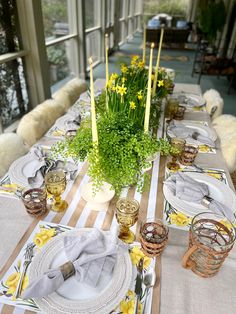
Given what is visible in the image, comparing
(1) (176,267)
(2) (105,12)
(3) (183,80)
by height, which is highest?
(2) (105,12)

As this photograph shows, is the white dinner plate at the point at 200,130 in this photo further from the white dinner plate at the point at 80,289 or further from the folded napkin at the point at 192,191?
the white dinner plate at the point at 80,289

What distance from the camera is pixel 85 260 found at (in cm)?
70

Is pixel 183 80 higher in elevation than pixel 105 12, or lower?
lower

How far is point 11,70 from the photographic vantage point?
8.43 feet

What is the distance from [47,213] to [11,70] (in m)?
2.18

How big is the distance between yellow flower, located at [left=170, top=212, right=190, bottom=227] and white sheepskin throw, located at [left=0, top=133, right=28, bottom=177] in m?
0.88

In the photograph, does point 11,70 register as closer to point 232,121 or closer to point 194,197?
point 232,121

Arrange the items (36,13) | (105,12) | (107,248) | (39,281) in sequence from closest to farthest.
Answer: (39,281), (107,248), (36,13), (105,12)

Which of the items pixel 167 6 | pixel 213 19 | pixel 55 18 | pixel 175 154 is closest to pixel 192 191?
pixel 175 154

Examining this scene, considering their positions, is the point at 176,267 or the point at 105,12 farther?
the point at 105,12

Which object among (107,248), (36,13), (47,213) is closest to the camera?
(107,248)

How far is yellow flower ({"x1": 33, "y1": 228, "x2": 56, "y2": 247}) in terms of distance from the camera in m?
0.81

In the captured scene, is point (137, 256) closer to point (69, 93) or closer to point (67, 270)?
point (67, 270)

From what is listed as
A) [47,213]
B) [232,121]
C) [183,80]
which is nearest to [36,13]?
[232,121]
